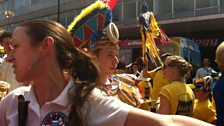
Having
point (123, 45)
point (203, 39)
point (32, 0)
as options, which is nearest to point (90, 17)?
point (123, 45)

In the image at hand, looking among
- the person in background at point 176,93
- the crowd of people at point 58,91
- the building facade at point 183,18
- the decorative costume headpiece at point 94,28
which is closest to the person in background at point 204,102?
the person in background at point 176,93

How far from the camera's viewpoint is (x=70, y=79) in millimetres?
1834

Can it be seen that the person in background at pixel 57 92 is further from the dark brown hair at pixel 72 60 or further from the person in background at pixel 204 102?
the person in background at pixel 204 102

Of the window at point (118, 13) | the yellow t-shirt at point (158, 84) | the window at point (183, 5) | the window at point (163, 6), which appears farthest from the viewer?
the window at point (118, 13)

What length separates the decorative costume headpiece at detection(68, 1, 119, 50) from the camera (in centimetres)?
295

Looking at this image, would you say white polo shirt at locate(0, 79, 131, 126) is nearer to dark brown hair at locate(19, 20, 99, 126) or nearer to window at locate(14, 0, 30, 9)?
dark brown hair at locate(19, 20, 99, 126)

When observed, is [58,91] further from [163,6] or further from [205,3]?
[163,6]

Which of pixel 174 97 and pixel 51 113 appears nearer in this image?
pixel 51 113

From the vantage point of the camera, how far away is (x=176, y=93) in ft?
13.9

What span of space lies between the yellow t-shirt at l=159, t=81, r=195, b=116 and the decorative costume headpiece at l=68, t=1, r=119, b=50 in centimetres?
120

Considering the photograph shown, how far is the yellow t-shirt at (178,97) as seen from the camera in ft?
13.9

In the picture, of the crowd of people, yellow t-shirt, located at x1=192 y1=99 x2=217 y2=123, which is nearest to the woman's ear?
the crowd of people

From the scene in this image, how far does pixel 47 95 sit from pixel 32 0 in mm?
35664

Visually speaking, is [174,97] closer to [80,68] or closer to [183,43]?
[80,68]
